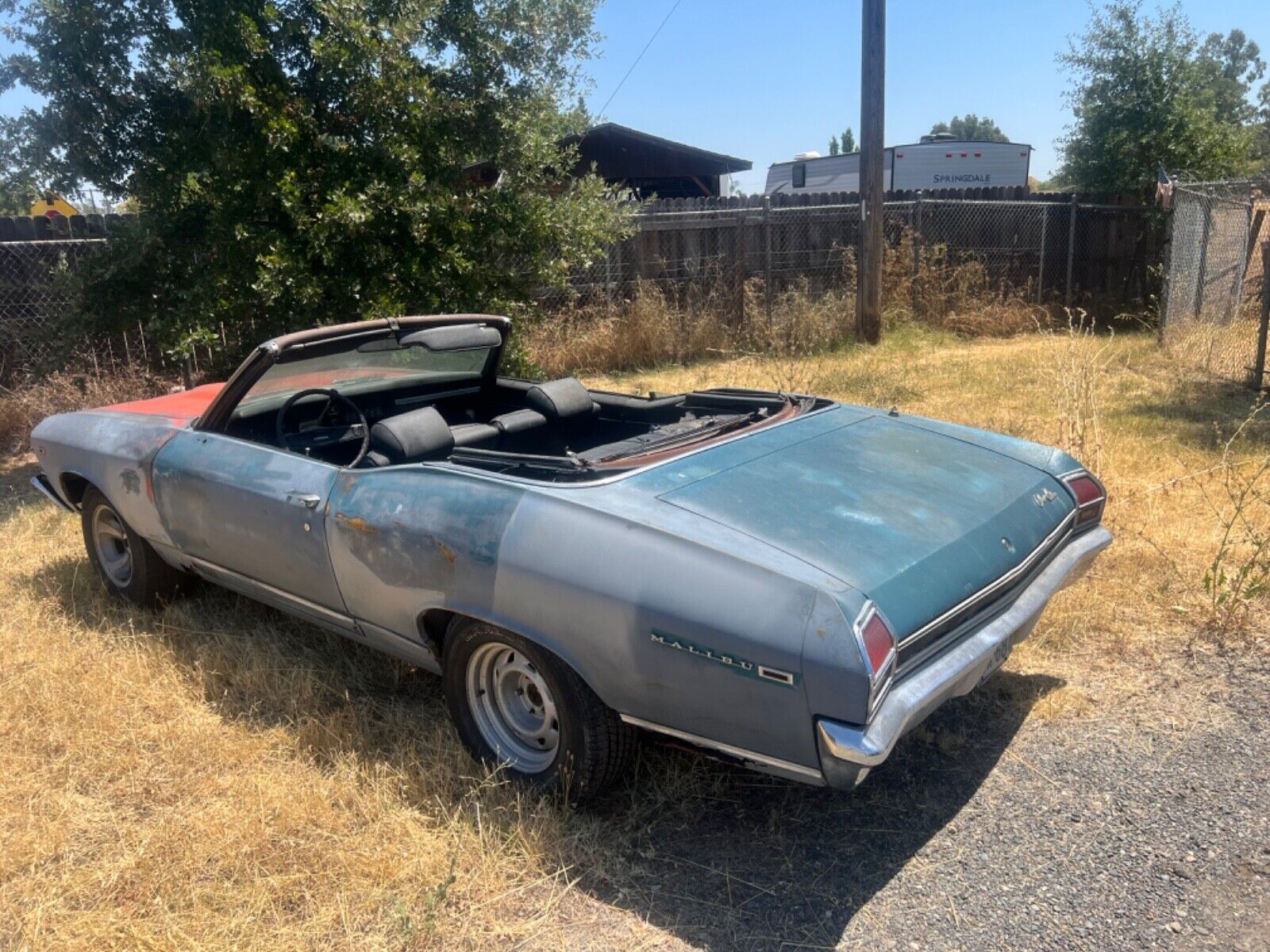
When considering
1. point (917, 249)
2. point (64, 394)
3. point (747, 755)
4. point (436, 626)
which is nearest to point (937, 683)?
point (747, 755)

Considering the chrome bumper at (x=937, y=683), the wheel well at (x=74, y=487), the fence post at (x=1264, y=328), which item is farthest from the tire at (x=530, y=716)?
the fence post at (x=1264, y=328)

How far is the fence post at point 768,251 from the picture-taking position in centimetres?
1273

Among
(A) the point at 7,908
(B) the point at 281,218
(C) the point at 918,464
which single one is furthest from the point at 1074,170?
(A) the point at 7,908

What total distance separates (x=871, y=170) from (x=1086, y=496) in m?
9.35

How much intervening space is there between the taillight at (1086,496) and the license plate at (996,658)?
794 millimetres

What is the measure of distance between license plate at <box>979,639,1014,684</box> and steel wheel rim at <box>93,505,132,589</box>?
12.6ft

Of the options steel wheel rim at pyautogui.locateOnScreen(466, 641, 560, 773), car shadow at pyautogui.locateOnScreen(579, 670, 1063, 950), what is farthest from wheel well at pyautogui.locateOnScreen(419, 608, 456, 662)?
car shadow at pyautogui.locateOnScreen(579, 670, 1063, 950)

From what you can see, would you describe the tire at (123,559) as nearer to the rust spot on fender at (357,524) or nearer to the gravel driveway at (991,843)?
the rust spot on fender at (357,524)

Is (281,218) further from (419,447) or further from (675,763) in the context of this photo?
(675,763)

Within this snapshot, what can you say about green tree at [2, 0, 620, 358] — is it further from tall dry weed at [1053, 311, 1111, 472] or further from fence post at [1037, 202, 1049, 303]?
fence post at [1037, 202, 1049, 303]

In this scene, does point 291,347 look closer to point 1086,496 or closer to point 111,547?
point 111,547

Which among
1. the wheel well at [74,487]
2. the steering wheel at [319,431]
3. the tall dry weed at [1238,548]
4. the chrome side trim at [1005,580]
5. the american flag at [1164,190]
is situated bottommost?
the tall dry weed at [1238,548]

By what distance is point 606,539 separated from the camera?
2773mm

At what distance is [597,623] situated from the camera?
271 centimetres
